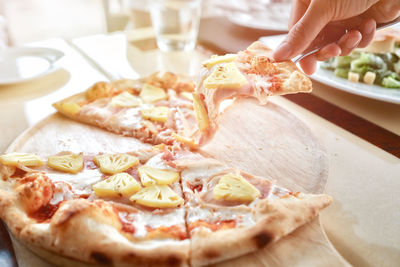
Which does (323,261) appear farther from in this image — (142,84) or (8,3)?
(8,3)

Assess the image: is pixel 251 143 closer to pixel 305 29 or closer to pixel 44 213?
pixel 305 29

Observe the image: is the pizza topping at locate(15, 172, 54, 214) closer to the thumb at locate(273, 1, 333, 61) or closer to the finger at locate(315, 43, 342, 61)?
the thumb at locate(273, 1, 333, 61)

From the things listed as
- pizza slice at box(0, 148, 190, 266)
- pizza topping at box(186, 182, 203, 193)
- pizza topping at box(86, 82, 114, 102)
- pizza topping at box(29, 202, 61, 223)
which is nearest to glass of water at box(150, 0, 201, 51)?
pizza topping at box(86, 82, 114, 102)

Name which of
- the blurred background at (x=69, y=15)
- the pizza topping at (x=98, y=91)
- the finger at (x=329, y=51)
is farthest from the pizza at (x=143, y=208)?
the blurred background at (x=69, y=15)

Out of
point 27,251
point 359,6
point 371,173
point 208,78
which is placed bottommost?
point 27,251

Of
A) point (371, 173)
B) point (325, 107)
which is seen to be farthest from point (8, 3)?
point (371, 173)
